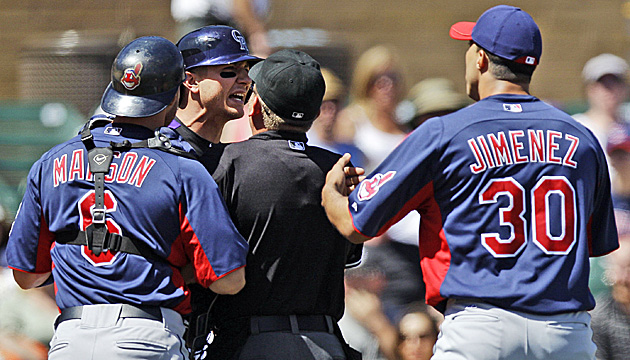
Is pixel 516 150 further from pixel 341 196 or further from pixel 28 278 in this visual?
pixel 28 278

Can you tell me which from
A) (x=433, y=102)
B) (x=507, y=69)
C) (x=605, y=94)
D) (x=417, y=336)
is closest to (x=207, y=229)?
(x=507, y=69)

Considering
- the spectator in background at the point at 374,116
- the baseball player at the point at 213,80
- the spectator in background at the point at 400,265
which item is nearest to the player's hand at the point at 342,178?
the baseball player at the point at 213,80

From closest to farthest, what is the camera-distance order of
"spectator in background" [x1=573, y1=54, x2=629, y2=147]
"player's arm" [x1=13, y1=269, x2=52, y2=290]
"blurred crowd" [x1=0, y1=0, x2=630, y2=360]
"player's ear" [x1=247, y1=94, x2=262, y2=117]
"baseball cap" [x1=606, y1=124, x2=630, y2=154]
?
"player's arm" [x1=13, y1=269, x2=52, y2=290]
"player's ear" [x1=247, y1=94, x2=262, y2=117]
"blurred crowd" [x1=0, y1=0, x2=630, y2=360]
"baseball cap" [x1=606, y1=124, x2=630, y2=154]
"spectator in background" [x1=573, y1=54, x2=629, y2=147]

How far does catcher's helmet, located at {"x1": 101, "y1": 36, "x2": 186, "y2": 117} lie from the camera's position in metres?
3.44

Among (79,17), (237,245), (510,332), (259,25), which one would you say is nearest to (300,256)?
(237,245)

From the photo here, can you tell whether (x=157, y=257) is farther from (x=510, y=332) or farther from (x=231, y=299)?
(x=510, y=332)

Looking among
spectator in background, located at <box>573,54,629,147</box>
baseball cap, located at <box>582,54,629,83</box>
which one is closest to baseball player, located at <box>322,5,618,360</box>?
spectator in background, located at <box>573,54,629,147</box>

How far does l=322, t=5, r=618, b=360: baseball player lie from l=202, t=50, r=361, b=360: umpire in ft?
0.70

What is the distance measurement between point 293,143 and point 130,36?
597 centimetres

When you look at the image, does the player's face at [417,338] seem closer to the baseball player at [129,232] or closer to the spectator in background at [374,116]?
the spectator in background at [374,116]

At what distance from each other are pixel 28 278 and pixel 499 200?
1912 mm

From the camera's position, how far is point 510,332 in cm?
325

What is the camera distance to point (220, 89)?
4242 mm

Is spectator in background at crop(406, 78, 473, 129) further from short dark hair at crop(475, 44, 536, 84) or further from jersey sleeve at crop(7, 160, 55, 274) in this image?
jersey sleeve at crop(7, 160, 55, 274)
